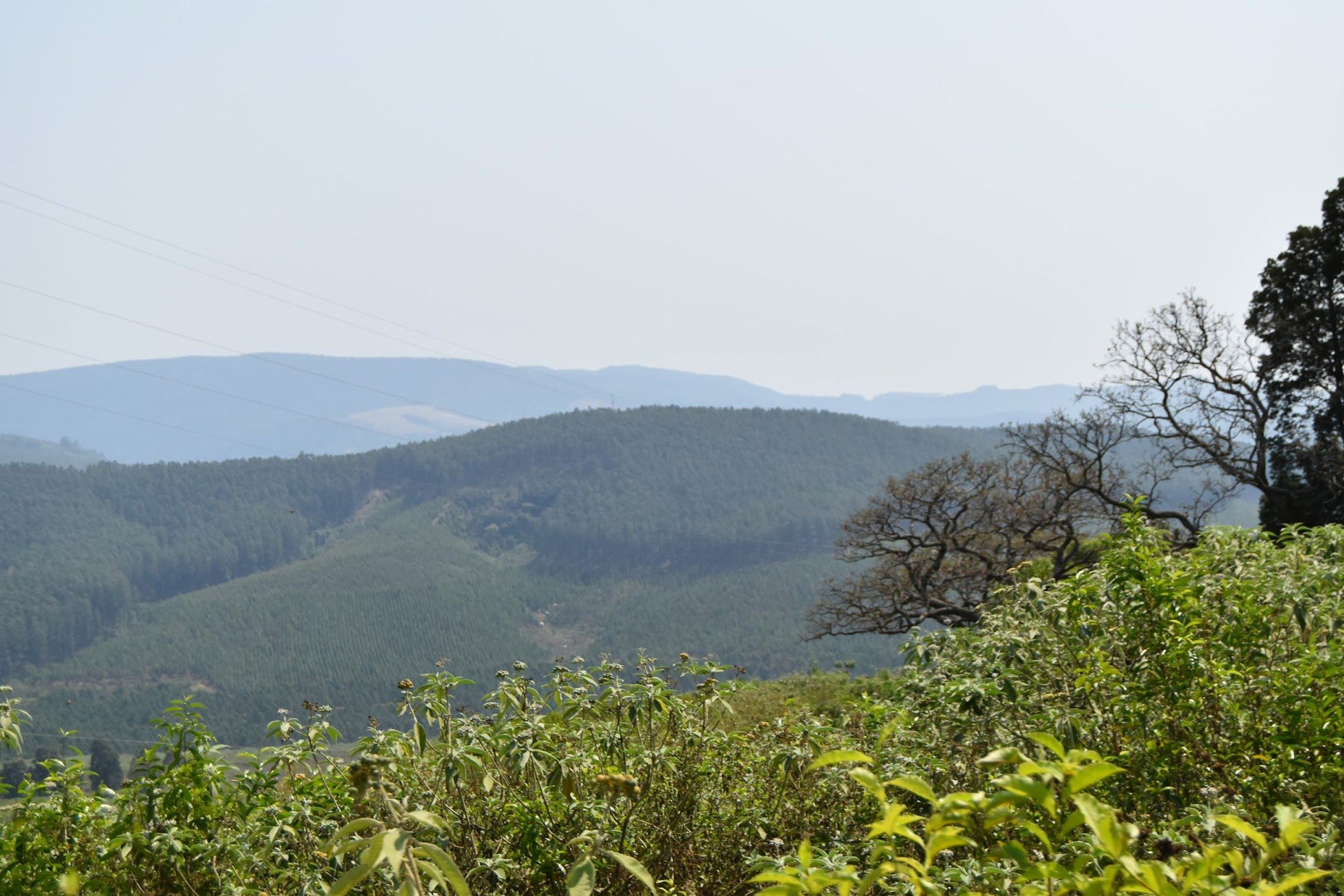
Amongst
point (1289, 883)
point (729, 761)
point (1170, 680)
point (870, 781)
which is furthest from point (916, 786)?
point (729, 761)

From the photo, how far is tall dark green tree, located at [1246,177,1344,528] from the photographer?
17.9 meters

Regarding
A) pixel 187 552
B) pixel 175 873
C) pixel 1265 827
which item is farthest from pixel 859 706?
pixel 187 552

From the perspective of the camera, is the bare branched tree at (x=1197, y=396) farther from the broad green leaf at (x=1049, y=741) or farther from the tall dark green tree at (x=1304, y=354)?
the broad green leaf at (x=1049, y=741)

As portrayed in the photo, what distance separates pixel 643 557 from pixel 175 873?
403 ft

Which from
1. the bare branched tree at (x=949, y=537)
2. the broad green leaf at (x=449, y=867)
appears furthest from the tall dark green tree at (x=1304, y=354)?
the broad green leaf at (x=449, y=867)

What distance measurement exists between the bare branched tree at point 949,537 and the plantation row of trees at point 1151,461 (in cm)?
4

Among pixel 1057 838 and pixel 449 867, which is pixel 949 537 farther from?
pixel 449 867

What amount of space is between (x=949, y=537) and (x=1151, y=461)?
4.56 metres

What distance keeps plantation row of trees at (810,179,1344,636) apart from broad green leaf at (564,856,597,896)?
15597 mm

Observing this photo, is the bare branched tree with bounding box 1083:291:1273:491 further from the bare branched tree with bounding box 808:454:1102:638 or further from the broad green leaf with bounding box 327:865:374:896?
the broad green leaf with bounding box 327:865:374:896

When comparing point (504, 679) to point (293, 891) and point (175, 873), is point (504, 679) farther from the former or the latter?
point (175, 873)

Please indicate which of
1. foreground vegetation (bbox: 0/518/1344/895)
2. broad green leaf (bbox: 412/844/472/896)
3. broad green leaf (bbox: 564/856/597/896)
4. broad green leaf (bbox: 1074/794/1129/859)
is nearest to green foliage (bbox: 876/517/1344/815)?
foreground vegetation (bbox: 0/518/1344/895)

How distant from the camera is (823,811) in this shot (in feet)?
13.0

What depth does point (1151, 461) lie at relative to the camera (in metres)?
18.9
